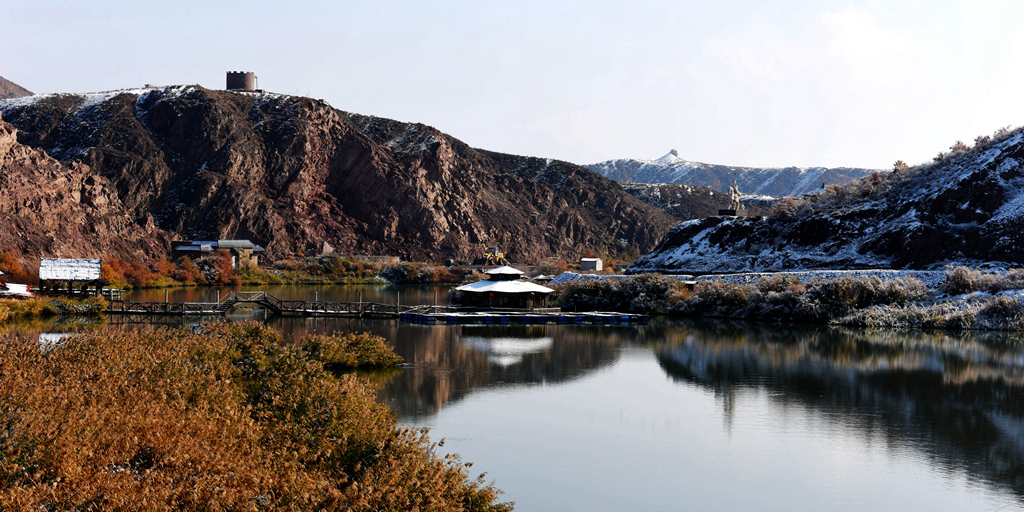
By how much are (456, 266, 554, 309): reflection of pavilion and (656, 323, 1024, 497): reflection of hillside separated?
11.6 m

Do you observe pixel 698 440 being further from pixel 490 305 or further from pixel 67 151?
pixel 67 151

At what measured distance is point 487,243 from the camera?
481 ft

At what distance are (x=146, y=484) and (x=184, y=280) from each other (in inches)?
3270

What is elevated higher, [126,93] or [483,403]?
[126,93]

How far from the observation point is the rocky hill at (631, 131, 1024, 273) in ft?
202

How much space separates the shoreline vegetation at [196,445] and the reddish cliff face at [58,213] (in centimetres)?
7393

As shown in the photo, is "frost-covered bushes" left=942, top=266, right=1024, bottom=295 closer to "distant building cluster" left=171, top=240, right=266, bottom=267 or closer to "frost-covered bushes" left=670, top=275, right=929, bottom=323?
"frost-covered bushes" left=670, top=275, right=929, bottom=323

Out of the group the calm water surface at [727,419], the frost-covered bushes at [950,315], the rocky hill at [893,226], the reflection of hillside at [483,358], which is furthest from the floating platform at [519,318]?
the rocky hill at [893,226]

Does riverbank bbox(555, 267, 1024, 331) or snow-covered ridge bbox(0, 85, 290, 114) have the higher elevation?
snow-covered ridge bbox(0, 85, 290, 114)

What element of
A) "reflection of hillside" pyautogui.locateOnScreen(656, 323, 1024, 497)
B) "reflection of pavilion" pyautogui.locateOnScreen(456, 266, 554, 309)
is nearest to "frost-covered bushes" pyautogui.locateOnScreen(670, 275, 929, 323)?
"reflection of hillside" pyautogui.locateOnScreen(656, 323, 1024, 497)

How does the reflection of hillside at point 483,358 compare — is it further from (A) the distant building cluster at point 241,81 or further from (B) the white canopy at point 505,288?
(A) the distant building cluster at point 241,81

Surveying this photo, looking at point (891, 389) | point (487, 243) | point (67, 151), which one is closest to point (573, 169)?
point (487, 243)

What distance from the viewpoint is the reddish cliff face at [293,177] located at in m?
121

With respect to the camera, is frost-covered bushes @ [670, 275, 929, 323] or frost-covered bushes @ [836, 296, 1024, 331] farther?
frost-covered bushes @ [670, 275, 929, 323]
